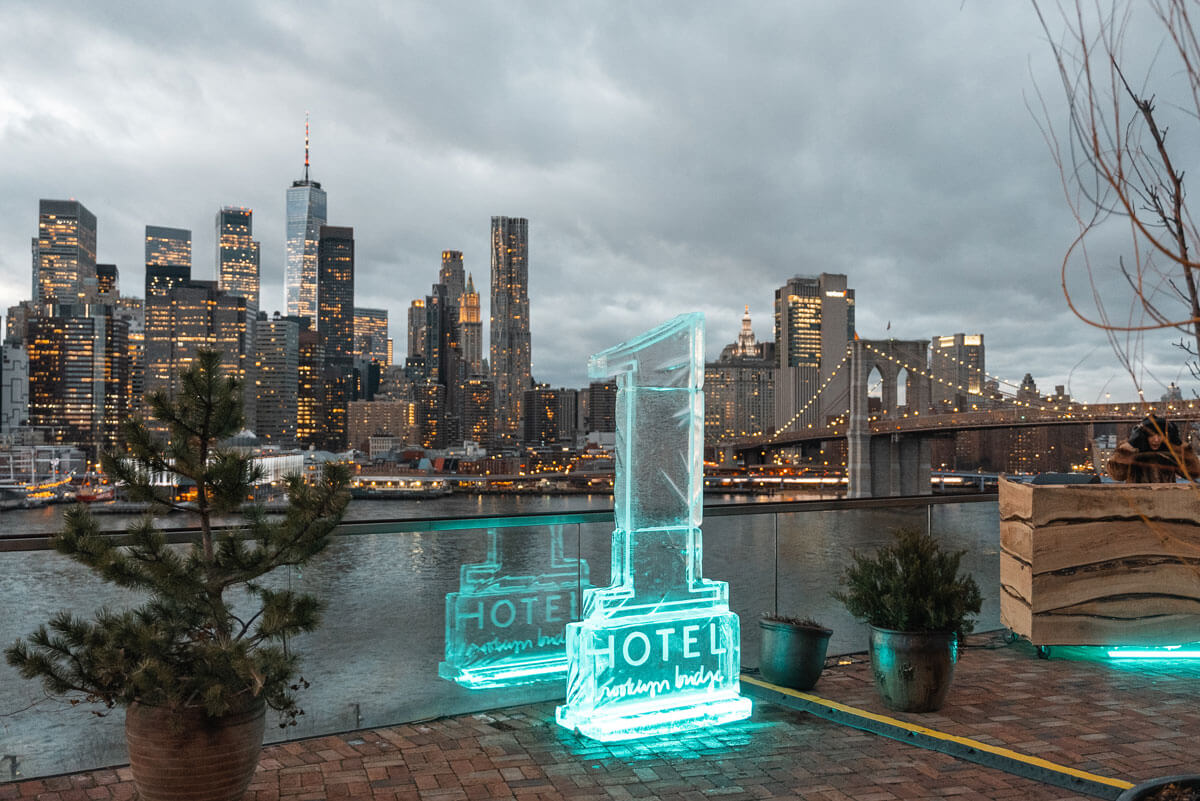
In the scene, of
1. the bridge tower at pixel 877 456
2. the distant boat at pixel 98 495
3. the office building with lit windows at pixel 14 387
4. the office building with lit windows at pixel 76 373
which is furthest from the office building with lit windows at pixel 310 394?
the distant boat at pixel 98 495

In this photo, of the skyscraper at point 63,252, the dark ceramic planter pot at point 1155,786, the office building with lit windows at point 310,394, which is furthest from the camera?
the skyscraper at point 63,252

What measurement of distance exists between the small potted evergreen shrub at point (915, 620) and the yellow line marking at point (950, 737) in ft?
0.80

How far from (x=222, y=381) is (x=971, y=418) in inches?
1531

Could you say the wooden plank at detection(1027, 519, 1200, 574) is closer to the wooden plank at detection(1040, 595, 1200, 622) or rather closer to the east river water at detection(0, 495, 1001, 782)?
the wooden plank at detection(1040, 595, 1200, 622)

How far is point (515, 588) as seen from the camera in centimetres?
497

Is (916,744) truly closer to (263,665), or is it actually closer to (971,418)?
(263,665)

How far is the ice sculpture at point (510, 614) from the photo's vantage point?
4.76 m

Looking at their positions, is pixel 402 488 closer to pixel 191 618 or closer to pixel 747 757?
pixel 747 757

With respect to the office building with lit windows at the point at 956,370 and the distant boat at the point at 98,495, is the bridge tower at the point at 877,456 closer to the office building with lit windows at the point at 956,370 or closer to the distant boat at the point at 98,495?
the office building with lit windows at the point at 956,370

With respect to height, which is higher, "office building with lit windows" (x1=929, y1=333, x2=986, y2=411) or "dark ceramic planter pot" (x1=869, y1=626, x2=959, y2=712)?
"office building with lit windows" (x1=929, y1=333, x2=986, y2=411)

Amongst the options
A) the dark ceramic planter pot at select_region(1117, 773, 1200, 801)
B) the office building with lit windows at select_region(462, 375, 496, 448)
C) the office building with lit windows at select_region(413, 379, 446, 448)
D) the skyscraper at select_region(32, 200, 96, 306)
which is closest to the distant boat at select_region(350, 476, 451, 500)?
the dark ceramic planter pot at select_region(1117, 773, 1200, 801)

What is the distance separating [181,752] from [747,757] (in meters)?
2.37

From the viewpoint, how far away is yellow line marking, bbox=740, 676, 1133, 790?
3.42m

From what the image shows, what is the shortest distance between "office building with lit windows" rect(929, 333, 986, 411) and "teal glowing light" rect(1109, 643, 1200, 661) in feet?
154
